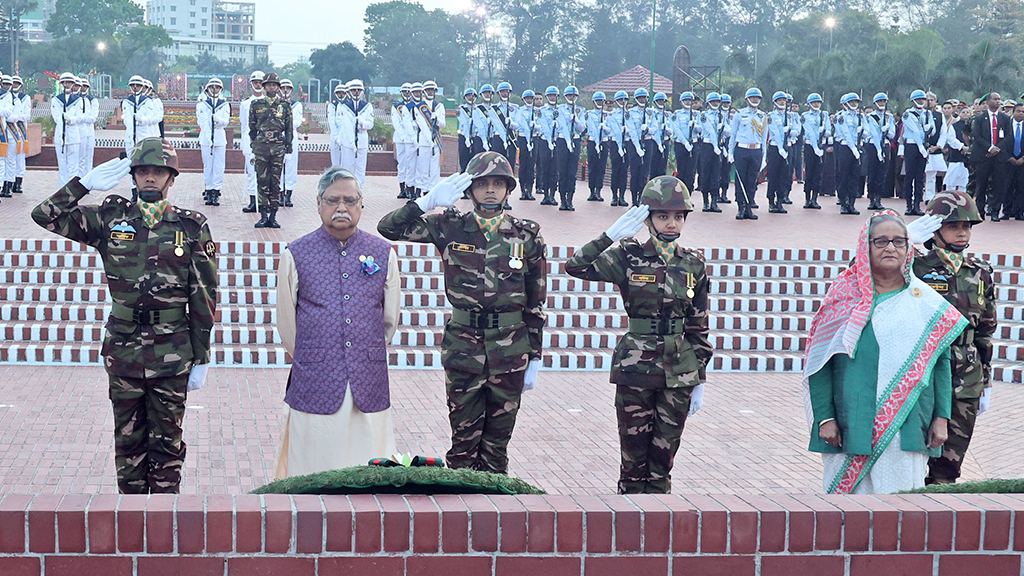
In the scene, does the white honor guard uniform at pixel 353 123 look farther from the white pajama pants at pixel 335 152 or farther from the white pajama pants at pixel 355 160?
the white pajama pants at pixel 335 152

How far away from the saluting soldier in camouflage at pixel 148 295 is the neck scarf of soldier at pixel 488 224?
4.07ft

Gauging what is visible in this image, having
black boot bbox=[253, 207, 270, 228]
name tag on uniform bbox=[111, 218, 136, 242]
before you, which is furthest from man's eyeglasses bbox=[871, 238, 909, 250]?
black boot bbox=[253, 207, 270, 228]

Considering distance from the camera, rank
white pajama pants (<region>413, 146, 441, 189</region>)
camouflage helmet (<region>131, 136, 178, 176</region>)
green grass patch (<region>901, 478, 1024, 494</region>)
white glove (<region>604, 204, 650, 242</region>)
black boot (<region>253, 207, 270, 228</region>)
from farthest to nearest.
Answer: white pajama pants (<region>413, 146, 441, 189</region>)
black boot (<region>253, 207, 270, 228</region>)
white glove (<region>604, 204, 650, 242</region>)
camouflage helmet (<region>131, 136, 178, 176</region>)
green grass patch (<region>901, 478, 1024, 494</region>)

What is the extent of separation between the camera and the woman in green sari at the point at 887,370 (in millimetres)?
4387

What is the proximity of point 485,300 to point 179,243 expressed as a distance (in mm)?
1400

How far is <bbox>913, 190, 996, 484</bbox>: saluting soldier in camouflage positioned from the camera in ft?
18.5

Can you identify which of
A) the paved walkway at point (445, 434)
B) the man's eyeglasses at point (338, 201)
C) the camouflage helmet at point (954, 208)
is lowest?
the paved walkway at point (445, 434)

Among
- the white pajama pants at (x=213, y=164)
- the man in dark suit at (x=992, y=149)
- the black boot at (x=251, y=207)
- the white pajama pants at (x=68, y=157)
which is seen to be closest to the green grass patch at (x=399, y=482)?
the black boot at (x=251, y=207)

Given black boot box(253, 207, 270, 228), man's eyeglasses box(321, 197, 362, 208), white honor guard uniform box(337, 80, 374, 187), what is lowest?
black boot box(253, 207, 270, 228)

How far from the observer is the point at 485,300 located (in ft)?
17.7

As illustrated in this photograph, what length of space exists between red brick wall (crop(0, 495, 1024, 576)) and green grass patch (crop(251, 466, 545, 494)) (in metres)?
0.05

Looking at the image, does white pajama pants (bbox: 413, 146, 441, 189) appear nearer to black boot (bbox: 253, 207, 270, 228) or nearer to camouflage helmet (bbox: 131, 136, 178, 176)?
black boot (bbox: 253, 207, 270, 228)

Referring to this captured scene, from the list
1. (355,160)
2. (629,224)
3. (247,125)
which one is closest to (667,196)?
(629,224)

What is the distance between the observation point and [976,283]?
5773 mm
